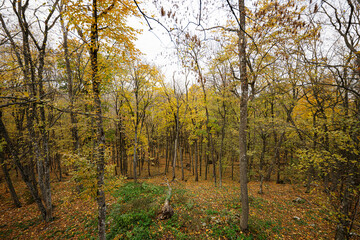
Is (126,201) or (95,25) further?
(126,201)

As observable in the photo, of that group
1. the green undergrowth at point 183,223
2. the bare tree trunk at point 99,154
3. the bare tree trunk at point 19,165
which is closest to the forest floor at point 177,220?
the green undergrowth at point 183,223

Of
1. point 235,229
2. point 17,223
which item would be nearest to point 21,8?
point 17,223

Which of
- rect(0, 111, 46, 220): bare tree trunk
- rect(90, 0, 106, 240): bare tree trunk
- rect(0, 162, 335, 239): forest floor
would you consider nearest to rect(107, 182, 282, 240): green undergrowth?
rect(0, 162, 335, 239): forest floor

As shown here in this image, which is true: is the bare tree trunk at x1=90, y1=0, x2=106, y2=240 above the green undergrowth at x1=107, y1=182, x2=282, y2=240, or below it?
above

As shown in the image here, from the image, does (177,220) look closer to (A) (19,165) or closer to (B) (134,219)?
(B) (134,219)

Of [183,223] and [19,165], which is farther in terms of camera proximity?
[19,165]

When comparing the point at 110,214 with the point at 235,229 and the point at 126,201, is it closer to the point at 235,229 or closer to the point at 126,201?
the point at 126,201

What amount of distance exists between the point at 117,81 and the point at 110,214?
1083 cm

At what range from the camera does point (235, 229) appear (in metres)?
5.91

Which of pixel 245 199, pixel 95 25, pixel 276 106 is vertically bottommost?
pixel 245 199

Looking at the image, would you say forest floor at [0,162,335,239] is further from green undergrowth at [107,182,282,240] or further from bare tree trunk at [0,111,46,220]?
bare tree trunk at [0,111,46,220]

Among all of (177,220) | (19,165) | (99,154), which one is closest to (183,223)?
(177,220)

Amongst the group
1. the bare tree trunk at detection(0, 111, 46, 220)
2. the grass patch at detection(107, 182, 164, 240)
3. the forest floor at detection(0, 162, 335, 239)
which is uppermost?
the bare tree trunk at detection(0, 111, 46, 220)

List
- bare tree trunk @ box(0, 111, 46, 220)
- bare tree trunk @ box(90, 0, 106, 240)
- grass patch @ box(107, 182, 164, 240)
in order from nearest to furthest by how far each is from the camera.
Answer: bare tree trunk @ box(90, 0, 106, 240), grass patch @ box(107, 182, 164, 240), bare tree trunk @ box(0, 111, 46, 220)
